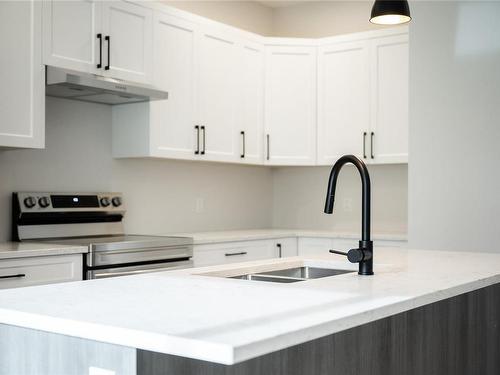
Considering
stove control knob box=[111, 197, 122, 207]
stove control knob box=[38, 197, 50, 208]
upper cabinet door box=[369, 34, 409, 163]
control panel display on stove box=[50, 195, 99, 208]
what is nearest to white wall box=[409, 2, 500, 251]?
upper cabinet door box=[369, 34, 409, 163]

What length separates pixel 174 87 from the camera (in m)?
4.60

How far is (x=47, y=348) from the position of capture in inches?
59.2

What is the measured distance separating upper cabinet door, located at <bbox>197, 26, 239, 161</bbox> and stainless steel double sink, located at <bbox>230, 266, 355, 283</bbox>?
2.29 m

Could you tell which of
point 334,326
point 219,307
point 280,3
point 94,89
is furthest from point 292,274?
point 280,3

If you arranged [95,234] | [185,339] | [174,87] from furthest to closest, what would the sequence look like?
1. [174,87]
2. [95,234]
3. [185,339]

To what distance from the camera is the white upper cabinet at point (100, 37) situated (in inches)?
148

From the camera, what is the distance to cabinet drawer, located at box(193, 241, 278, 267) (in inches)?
175

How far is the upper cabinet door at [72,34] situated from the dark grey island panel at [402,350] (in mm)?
2480

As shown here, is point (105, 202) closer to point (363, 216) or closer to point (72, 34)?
point (72, 34)

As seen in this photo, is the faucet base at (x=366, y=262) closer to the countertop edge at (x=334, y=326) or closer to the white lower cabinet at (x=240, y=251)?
the countertop edge at (x=334, y=326)

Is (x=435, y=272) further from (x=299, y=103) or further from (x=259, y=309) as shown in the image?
(x=299, y=103)

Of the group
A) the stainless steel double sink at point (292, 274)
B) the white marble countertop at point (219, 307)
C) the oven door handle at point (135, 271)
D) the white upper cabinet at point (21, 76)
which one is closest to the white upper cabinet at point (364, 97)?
the oven door handle at point (135, 271)

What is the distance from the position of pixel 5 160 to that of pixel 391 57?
2849 mm

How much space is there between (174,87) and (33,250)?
5.60ft
